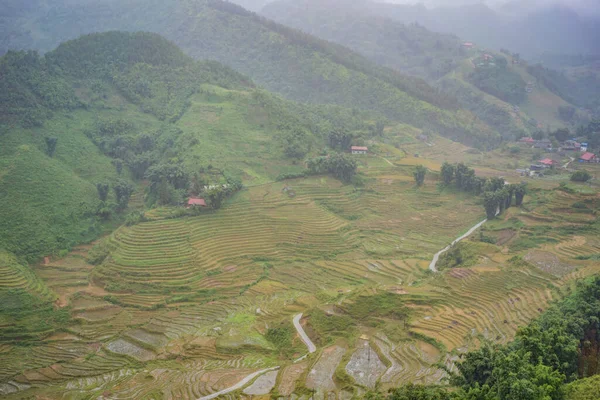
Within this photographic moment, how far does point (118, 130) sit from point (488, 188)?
1370 inches

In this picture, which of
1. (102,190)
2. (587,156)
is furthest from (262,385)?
(587,156)

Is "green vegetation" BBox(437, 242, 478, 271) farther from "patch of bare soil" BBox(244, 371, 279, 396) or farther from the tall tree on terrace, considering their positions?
"patch of bare soil" BBox(244, 371, 279, 396)

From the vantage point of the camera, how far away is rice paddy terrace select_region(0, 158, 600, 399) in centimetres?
2289

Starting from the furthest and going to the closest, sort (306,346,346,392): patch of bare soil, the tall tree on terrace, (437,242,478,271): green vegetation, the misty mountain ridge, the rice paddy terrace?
the misty mountain ridge → the tall tree on terrace → (437,242,478,271): green vegetation → the rice paddy terrace → (306,346,346,392): patch of bare soil

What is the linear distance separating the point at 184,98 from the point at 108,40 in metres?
12.9

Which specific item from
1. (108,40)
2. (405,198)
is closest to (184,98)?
(108,40)

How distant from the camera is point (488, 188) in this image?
42969mm

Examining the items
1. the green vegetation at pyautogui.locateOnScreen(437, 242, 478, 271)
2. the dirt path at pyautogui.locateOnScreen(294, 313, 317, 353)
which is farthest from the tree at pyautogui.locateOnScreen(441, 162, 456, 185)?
the dirt path at pyautogui.locateOnScreen(294, 313, 317, 353)

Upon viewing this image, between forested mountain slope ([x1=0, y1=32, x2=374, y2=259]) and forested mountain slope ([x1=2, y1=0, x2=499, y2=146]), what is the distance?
13.0 metres

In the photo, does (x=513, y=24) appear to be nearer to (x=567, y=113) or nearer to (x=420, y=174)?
(x=567, y=113)

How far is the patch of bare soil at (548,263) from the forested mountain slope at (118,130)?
2141cm

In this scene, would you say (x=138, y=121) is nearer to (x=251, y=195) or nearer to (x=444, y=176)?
(x=251, y=195)

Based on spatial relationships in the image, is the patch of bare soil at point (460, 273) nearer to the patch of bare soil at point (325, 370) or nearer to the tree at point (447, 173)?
the patch of bare soil at point (325, 370)

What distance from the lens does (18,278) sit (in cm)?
2852
